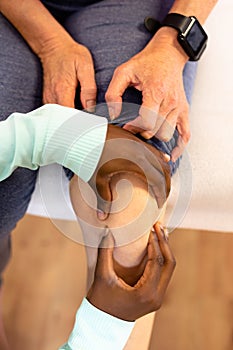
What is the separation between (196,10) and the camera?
855 mm

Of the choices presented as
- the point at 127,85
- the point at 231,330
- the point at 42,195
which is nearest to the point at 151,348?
the point at 231,330

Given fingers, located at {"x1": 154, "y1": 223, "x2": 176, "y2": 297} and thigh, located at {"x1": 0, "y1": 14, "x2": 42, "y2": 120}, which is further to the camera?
thigh, located at {"x1": 0, "y1": 14, "x2": 42, "y2": 120}

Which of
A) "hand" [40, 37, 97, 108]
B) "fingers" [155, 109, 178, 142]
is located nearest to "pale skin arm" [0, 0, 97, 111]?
"hand" [40, 37, 97, 108]

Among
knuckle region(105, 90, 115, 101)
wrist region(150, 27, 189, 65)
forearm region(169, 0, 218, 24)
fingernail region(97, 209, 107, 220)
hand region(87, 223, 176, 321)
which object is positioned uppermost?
forearm region(169, 0, 218, 24)

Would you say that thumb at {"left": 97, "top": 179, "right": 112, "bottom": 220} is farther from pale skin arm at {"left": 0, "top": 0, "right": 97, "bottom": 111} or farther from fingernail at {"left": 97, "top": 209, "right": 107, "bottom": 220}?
pale skin arm at {"left": 0, "top": 0, "right": 97, "bottom": 111}

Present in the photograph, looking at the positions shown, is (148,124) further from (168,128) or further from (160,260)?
(160,260)

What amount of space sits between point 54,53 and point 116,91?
0.48 feet

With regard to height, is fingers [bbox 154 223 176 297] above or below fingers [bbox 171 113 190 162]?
below

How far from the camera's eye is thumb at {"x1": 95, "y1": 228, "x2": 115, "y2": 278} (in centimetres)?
69

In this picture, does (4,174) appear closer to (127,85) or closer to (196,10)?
(127,85)

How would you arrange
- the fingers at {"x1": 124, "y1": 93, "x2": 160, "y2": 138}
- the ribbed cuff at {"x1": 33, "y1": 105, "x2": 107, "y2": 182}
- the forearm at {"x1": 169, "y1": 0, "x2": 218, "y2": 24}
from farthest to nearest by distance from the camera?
the forearm at {"x1": 169, "y1": 0, "x2": 218, "y2": 24}
the fingers at {"x1": 124, "y1": 93, "x2": 160, "y2": 138}
the ribbed cuff at {"x1": 33, "y1": 105, "x2": 107, "y2": 182}

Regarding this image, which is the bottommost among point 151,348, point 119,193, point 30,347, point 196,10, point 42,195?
point 30,347

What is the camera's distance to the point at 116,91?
0.78m

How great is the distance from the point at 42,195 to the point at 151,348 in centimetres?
52
